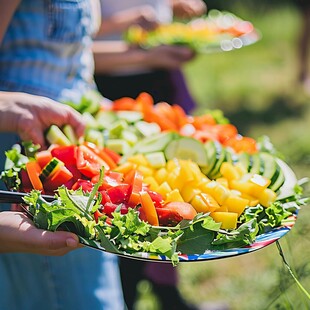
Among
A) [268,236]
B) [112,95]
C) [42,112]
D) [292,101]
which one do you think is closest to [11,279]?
[42,112]

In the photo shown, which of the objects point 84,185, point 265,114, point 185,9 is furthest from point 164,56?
point 265,114

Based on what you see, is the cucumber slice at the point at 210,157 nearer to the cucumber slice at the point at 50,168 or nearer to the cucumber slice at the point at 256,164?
the cucumber slice at the point at 256,164

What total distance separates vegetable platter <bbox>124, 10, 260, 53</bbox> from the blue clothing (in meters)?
1.38

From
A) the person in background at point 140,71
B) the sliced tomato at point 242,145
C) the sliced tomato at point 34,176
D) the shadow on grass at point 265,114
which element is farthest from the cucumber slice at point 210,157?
the shadow on grass at point 265,114

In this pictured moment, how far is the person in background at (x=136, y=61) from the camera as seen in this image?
3.09 meters

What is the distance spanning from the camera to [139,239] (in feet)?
4.81

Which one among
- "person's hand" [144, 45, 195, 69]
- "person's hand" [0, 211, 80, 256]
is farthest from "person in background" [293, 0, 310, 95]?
"person's hand" [0, 211, 80, 256]

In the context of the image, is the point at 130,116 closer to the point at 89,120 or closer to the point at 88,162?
the point at 89,120

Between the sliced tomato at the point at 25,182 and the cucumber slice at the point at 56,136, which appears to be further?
the cucumber slice at the point at 56,136

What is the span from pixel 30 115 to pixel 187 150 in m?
0.41

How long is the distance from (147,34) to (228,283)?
4.05 feet

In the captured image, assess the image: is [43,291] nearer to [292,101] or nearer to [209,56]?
[292,101]

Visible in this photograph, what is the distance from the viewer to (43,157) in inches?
68.0

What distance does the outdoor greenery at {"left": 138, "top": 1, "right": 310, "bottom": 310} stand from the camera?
167 centimetres
